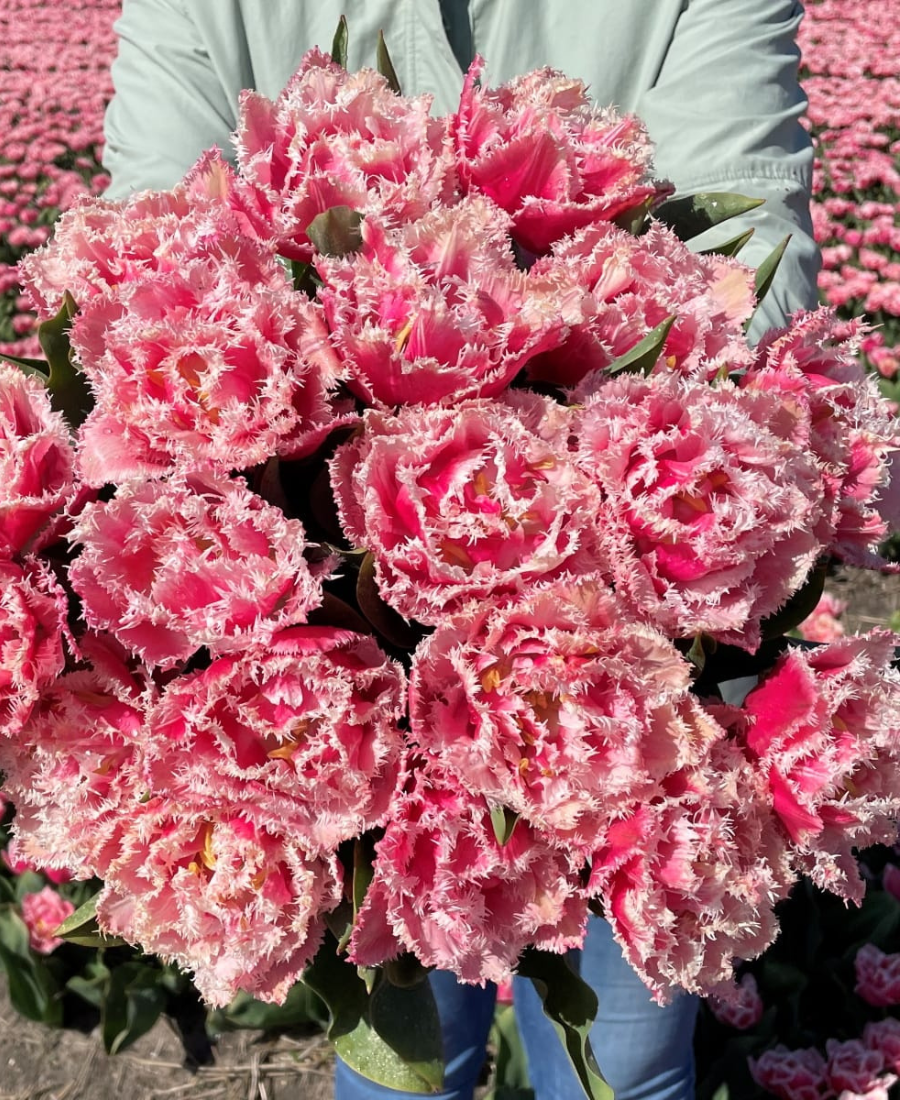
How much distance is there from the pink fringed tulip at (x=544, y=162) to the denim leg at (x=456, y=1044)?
3.49 feet

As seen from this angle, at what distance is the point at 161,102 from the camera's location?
132 cm

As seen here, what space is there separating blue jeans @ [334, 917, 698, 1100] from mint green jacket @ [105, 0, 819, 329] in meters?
1.01

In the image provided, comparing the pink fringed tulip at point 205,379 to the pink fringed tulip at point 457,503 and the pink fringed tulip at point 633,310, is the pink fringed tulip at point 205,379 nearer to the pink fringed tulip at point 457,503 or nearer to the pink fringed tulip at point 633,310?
the pink fringed tulip at point 457,503

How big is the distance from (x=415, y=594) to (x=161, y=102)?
1.04 metres

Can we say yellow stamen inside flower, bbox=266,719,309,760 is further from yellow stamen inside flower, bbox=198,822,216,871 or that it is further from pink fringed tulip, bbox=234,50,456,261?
pink fringed tulip, bbox=234,50,456,261

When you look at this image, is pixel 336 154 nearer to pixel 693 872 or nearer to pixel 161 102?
pixel 693 872

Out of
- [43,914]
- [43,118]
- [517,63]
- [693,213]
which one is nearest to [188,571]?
[693,213]

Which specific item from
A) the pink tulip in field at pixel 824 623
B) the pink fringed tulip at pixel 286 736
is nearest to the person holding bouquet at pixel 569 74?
the pink fringed tulip at pixel 286 736

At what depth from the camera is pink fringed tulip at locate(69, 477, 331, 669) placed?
1.74ft

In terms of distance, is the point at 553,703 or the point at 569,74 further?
the point at 569,74

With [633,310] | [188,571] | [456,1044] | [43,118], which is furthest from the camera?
[43,118]

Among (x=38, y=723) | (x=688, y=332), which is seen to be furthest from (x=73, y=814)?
(x=688, y=332)

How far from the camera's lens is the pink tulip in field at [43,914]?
195 centimetres

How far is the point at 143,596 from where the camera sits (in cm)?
54
